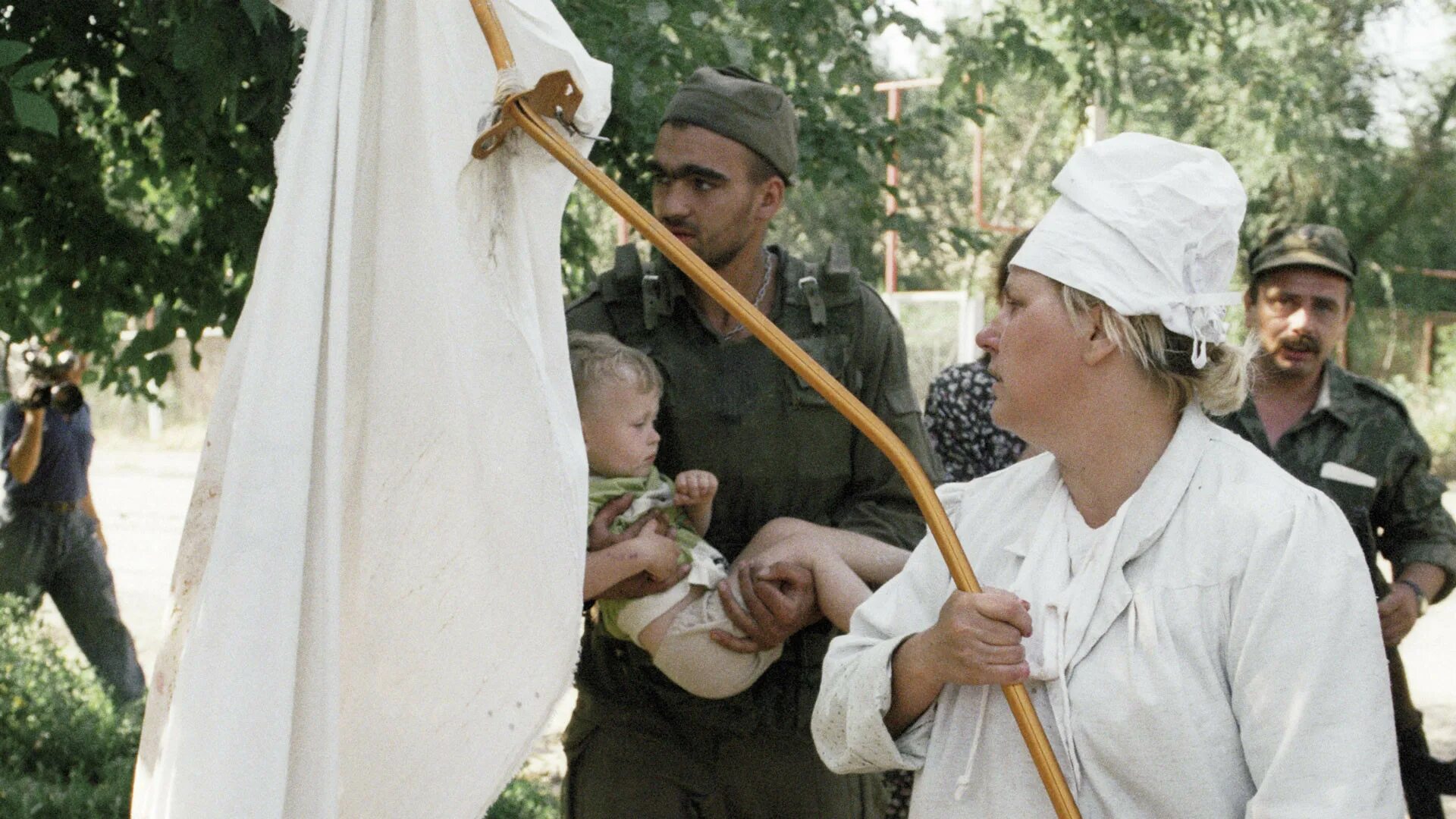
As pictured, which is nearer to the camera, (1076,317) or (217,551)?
(217,551)

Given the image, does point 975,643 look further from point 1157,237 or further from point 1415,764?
point 1415,764

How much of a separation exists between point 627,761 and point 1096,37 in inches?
171

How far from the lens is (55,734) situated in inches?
241

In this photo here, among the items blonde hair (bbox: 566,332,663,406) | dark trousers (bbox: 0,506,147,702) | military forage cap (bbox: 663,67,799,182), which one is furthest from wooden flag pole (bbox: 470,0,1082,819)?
dark trousers (bbox: 0,506,147,702)

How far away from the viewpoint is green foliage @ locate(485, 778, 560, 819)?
5.50 m

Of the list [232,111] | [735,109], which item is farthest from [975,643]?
[232,111]

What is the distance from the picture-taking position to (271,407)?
1906 mm

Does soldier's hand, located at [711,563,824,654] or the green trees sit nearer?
soldier's hand, located at [711,563,824,654]

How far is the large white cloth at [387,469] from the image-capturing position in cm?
184

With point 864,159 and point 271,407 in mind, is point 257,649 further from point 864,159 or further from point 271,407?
point 864,159

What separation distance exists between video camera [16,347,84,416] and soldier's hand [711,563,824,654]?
447 centimetres

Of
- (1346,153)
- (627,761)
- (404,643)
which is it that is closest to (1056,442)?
(404,643)

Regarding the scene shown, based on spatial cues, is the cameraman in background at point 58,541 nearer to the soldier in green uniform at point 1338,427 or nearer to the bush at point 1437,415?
the soldier in green uniform at point 1338,427

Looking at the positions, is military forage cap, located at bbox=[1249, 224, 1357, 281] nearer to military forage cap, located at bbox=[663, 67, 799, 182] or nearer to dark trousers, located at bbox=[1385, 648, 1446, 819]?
dark trousers, located at bbox=[1385, 648, 1446, 819]
